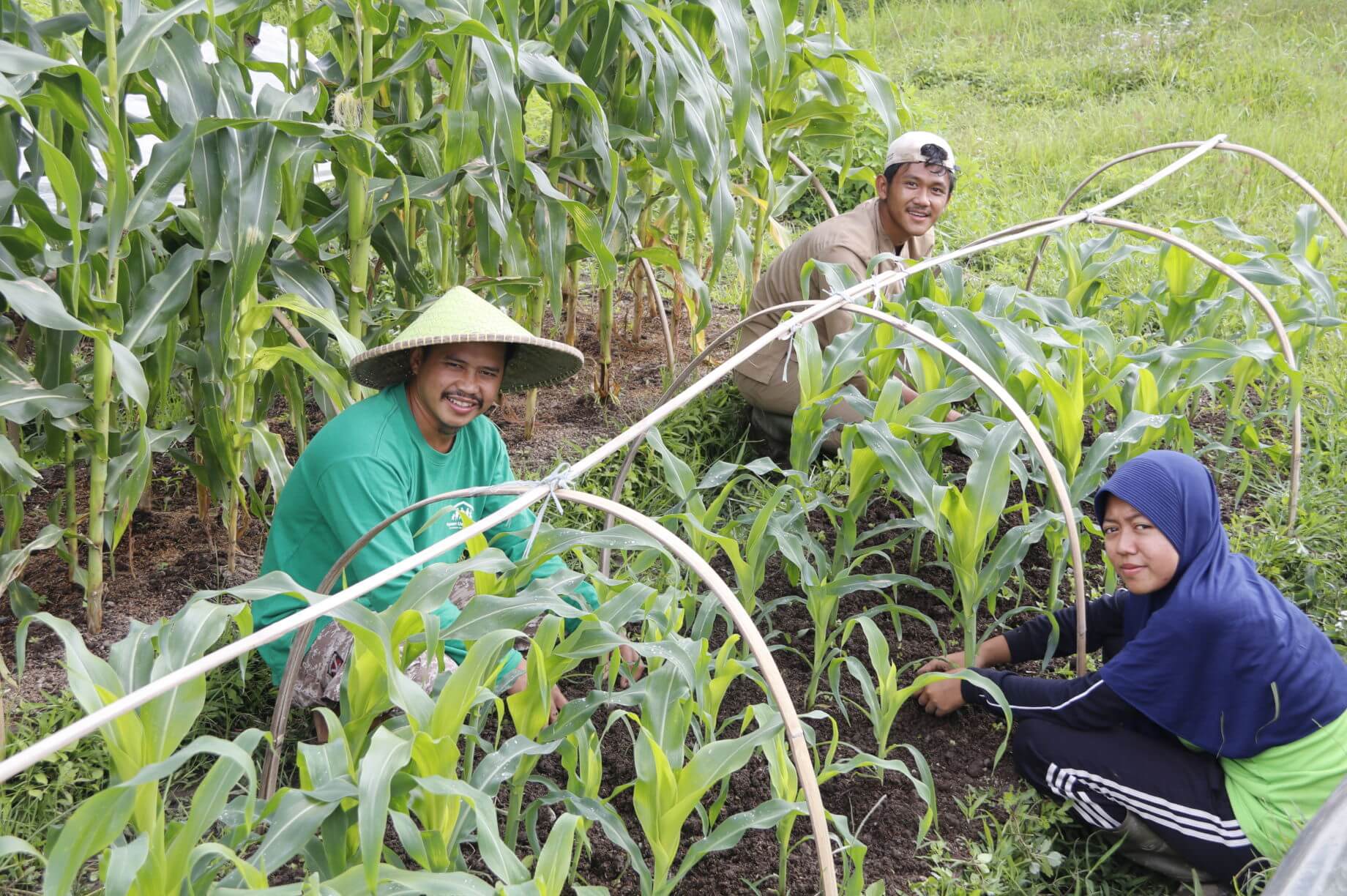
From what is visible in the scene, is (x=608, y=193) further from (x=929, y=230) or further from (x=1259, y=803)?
(x=1259, y=803)

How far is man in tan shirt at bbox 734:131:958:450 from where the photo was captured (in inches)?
147

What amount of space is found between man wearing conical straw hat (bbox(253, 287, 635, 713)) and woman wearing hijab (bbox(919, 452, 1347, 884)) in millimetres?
971

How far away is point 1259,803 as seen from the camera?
91.3 inches

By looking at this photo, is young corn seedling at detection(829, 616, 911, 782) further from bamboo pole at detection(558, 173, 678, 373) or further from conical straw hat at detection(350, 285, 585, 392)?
bamboo pole at detection(558, 173, 678, 373)

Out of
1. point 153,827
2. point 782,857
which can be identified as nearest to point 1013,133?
point 782,857

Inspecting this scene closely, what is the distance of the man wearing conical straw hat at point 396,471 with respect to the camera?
2439 mm

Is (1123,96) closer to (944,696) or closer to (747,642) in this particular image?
(944,696)

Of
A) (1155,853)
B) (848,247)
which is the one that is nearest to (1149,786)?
(1155,853)

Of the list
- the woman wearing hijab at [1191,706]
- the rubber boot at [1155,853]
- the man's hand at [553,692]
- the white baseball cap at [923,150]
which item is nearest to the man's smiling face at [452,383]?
the man's hand at [553,692]

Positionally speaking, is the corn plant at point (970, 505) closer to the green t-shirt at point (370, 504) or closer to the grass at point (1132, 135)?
the grass at point (1132, 135)

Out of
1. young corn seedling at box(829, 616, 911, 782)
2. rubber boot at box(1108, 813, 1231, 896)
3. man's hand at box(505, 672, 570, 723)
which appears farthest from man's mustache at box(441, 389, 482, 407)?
rubber boot at box(1108, 813, 1231, 896)

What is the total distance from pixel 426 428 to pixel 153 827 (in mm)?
1132

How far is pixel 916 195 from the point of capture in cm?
379

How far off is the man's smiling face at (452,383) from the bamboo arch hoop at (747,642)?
470mm
